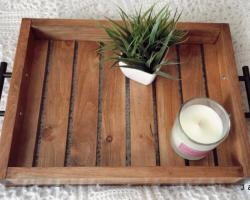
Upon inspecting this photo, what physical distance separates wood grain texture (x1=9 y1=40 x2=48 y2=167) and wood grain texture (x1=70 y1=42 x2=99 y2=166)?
58mm

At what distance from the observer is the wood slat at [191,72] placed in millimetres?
508

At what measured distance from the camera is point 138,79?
503 millimetres

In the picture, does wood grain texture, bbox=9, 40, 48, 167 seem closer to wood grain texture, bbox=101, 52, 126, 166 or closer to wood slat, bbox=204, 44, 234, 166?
wood grain texture, bbox=101, 52, 126, 166

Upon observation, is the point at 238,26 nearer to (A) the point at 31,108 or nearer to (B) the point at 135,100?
(B) the point at 135,100

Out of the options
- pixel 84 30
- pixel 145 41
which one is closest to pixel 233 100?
pixel 145 41

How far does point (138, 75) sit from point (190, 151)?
0.48 feet

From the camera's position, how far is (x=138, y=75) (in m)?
0.49

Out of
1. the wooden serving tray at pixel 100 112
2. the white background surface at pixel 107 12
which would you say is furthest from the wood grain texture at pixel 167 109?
the white background surface at pixel 107 12

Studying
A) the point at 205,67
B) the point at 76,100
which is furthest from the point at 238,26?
the point at 76,100

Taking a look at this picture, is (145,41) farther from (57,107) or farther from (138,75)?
(57,107)

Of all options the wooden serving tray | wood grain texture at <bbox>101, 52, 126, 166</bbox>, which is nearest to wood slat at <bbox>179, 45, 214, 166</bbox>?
the wooden serving tray

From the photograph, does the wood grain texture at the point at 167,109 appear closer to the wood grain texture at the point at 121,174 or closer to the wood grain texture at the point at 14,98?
the wood grain texture at the point at 121,174

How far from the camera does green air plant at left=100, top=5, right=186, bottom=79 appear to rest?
1.52 ft

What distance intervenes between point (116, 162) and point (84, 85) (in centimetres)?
14
